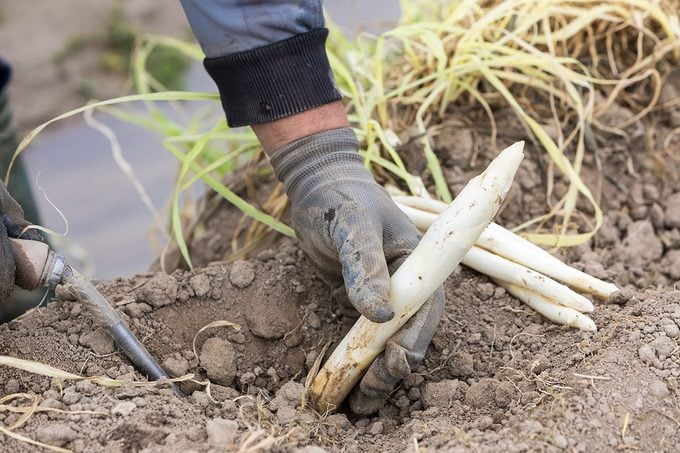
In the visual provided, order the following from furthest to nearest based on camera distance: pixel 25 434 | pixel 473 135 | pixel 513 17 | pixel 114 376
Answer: pixel 513 17 → pixel 473 135 → pixel 114 376 → pixel 25 434

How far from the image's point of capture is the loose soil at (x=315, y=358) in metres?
1.08

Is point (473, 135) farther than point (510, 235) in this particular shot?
Yes

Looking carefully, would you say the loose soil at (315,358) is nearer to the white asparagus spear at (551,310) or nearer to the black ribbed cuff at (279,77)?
the white asparagus spear at (551,310)

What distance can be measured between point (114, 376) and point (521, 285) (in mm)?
673

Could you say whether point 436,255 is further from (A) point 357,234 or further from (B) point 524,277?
(B) point 524,277

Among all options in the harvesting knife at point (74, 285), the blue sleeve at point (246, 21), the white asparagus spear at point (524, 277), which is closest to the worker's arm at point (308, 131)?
the blue sleeve at point (246, 21)

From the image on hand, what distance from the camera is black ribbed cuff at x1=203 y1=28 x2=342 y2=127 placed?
4.48 feet

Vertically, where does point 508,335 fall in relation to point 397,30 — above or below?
below

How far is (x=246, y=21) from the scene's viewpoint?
4.37ft

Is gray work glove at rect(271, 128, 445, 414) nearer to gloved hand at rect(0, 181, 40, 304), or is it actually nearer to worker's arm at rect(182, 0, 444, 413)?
worker's arm at rect(182, 0, 444, 413)

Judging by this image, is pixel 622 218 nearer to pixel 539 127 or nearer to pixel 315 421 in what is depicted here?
pixel 539 127

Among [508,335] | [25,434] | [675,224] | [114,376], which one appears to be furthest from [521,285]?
[25,434]

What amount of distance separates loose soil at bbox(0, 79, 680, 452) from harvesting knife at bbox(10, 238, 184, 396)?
0.03 m

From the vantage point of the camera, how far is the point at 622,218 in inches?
68.1
